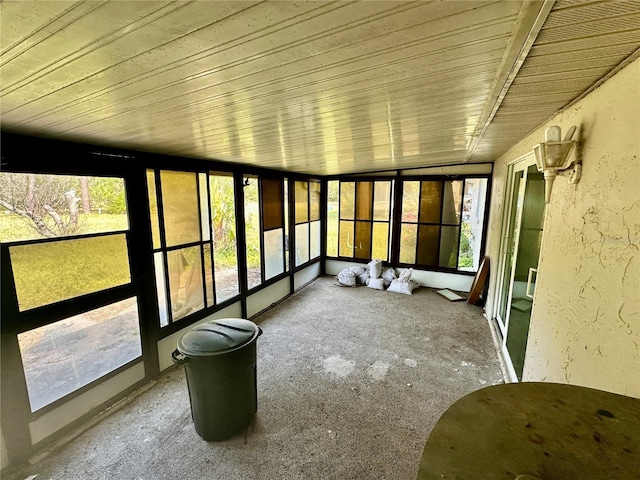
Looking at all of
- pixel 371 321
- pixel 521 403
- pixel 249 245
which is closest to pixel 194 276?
pixel 249 245

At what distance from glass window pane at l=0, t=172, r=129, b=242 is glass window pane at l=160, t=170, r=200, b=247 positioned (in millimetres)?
424

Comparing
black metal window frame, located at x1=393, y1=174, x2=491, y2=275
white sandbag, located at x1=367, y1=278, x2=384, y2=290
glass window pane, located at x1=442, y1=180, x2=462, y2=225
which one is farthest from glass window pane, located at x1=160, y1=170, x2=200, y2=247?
glass window pane, located at x1=442, y1=180, x2=462, y2=225

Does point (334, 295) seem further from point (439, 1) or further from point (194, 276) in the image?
point (439, 1)

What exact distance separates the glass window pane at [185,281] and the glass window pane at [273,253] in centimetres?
133

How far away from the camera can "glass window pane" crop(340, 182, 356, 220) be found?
241 inches

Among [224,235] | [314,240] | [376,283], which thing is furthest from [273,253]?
[376,283]

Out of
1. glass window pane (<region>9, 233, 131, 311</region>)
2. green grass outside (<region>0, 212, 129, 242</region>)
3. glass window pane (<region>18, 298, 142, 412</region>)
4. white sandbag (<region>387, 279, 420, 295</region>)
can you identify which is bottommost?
white sandbag (<region>387, 279, 420, 295</region>)

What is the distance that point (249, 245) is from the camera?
4250 millimetres

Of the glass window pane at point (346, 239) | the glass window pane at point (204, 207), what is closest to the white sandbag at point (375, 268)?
the glass window pane at point (346, 239)

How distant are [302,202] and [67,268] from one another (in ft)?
12.6

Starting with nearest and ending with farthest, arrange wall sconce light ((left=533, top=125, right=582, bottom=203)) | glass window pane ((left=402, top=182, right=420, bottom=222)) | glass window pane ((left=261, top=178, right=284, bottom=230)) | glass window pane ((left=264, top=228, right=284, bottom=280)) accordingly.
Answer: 1. wall sconce light ((left=533, top=125, right=582, bottom=203))
2. glass window pane ((left=261, top=178, right=284, bottom=230))
3. glass window pane ((left=264, top=228, right=284, bottom=280))
4. glass window pane ((left=402, top=182, right=420, bottom=222))

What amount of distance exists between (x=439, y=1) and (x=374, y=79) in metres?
0.50

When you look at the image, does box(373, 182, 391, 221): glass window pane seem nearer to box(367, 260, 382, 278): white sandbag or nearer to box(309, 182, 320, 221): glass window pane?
box(367, 260, 382, 278): white sandbag

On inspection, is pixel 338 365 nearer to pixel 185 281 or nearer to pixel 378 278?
pixel 185 281
